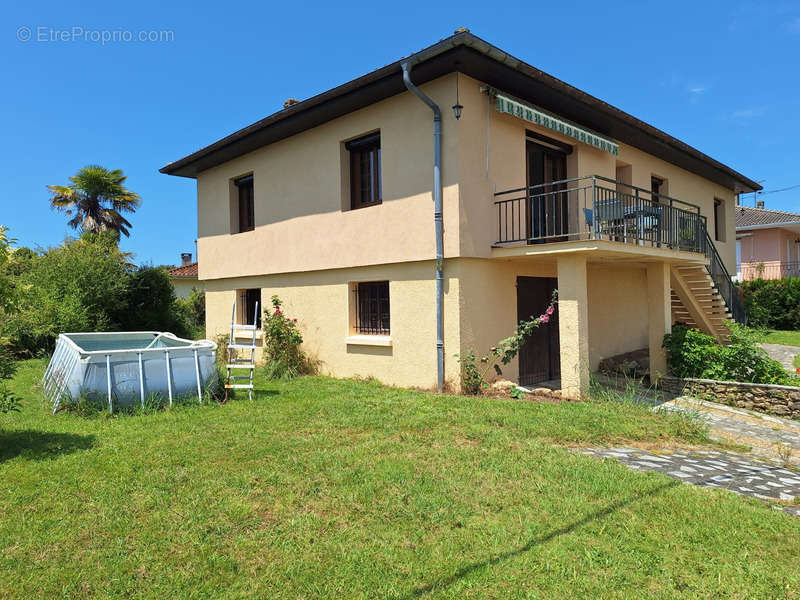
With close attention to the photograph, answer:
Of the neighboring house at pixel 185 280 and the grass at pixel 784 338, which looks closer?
the grass at pixel 784 338

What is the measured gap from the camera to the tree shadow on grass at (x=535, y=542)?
2965 mm

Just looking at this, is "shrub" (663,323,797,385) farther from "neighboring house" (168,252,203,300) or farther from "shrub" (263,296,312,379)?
"neighboring house" (168,252,203,300)

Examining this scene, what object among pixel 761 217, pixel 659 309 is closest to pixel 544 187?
pixel 659 309

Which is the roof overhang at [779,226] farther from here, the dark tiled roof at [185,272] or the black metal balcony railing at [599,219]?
the dark tiled roof at [185,272]

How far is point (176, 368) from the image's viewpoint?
762 cm

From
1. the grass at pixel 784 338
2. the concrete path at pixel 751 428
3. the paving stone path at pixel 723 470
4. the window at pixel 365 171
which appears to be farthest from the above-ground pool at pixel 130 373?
the grass at pixel 784 338

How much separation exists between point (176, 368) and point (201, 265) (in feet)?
26.3

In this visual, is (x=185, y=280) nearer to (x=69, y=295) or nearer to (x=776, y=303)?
(x=69, y=295)

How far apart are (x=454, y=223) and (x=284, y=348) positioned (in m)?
5.21

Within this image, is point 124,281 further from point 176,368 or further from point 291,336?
point 176,368

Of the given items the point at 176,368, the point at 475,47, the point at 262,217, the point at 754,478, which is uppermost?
the point at 475,47

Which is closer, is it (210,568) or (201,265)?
(210,568)

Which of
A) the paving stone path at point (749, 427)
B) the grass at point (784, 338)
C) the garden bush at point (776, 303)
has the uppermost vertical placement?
the garden bush at point (776, 303)

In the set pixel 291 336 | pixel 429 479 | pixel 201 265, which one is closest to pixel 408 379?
pixel 291 336
